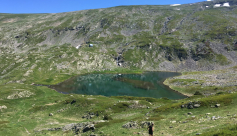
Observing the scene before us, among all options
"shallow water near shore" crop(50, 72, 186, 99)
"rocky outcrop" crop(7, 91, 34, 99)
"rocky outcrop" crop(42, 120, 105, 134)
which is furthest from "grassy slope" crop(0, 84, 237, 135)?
"shallow water near shore" crop(50, 72, 186, 99)

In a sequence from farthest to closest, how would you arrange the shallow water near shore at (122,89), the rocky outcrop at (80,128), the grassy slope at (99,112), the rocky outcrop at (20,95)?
the shallow water near shore at (122,89) → the rocky outcrop at (20,95) → the rocky outcrop at (80,128) → the grassy slope at (99,112)

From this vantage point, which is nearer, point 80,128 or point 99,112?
point 80,128

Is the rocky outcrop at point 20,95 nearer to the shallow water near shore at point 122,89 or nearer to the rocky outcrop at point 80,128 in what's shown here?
the shallow water near shore at point 122,89

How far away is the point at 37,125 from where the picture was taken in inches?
1844

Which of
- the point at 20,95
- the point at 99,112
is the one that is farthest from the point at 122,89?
the point at 20,95

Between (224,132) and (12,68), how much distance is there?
212709 millimetres

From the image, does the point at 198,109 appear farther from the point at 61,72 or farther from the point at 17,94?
the point at 61,72

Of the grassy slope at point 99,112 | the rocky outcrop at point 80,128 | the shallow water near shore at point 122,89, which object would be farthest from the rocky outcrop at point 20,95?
the rocky outcrop at point 80,128

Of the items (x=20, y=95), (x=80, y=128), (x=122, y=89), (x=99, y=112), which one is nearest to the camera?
(x=80, y=128)

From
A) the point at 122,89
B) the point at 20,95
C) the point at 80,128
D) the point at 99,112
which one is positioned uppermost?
the point at 20,95

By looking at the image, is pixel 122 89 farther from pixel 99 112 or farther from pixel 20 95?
pixel 20 95

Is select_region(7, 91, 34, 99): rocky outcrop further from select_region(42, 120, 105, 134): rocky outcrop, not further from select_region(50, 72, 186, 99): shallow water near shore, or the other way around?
select_region(42, 120, 105, 134): rocky outcrop

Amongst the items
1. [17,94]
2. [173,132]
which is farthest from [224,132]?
[17,94]

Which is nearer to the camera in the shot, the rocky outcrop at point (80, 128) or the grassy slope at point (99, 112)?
the grassy slope at point (99, 112)
